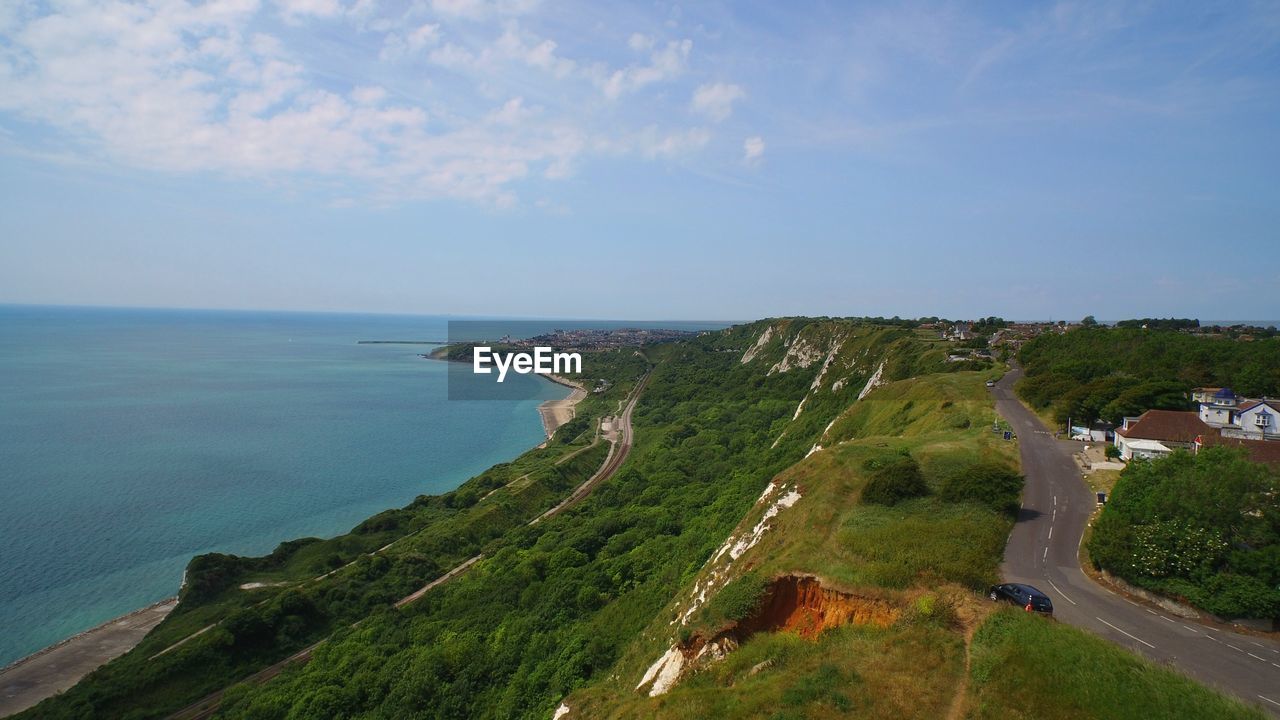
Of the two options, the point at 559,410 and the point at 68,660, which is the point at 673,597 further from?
the point at 559,410

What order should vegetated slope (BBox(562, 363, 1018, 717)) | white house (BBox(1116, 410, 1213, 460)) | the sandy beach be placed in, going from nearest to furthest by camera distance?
vegetated slope (BBox(562, 363, 1018, 717)) < white house (BBox(1116, 410, 1213, 460)) < the sandy beach

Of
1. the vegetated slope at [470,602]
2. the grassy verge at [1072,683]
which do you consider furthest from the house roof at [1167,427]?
the grassy verge at [1072,683]

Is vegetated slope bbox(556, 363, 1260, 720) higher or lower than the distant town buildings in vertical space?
lower

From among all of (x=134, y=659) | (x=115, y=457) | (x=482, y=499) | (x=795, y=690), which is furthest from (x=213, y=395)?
(x=795, y=690)

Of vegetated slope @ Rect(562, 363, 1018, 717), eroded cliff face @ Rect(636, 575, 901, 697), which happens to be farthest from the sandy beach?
eroded cliff face @ Rect(636, 575, 901, 697)

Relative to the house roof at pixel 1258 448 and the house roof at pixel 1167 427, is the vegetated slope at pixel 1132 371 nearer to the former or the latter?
the house roof at pixel 1167 427

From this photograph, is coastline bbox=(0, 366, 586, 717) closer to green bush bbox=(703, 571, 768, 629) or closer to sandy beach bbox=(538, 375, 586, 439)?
green bush bbox=(703, 571, 768, 629)

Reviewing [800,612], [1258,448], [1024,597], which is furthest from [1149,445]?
[800,612]

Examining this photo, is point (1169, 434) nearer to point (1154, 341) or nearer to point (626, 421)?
point (1154, 341)
